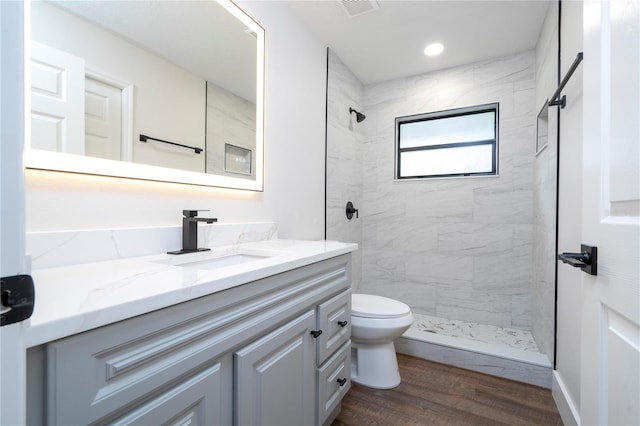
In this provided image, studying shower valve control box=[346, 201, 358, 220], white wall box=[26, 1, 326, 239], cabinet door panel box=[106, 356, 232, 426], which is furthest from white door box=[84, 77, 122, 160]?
shower valve control box=[346, 201, 358, 220]

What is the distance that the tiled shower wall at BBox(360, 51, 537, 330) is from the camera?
251 cm

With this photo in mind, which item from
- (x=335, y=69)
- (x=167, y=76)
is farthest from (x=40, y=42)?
(x=335, y=69)

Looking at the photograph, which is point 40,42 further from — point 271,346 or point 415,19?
point 415,19

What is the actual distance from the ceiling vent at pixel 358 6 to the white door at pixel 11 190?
2022mm

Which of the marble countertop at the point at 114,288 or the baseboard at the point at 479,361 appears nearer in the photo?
the marble countertop at the point at 114,288

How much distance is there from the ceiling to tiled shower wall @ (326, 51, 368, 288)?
228 millimetres

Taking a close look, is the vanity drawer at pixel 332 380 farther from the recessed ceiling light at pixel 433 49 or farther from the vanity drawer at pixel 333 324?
the recessed ceiling light at pixel 433 49

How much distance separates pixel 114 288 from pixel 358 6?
2154 mm

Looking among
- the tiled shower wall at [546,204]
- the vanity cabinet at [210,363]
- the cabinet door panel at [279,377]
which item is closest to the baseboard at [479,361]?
the tiled shower wall at [546,204]

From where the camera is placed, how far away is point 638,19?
0.57 metres

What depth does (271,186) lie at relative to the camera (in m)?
1.85

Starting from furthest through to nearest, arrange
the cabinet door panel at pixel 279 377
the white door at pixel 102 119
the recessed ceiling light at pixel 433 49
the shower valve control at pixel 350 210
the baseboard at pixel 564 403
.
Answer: the shower valve control at pixel 350 210, the recessed ceiling light at pixel 433 49, the baseboard at pixel 564 403, the white door at pixel 102 119, the cabinet door panel at pixel 279 377

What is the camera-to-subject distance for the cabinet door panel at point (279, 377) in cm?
88

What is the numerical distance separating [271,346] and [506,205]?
8.05 ft
